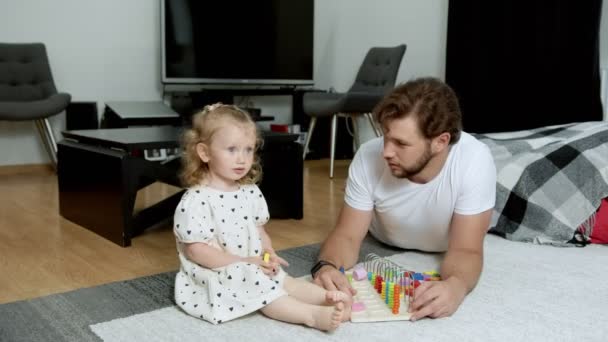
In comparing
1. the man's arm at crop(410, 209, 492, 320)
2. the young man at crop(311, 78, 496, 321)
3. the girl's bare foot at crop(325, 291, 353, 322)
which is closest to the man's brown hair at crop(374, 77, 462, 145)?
A: the young man at crop(311, 78, 496, 321)

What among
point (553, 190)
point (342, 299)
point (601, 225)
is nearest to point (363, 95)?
point (553, 190)

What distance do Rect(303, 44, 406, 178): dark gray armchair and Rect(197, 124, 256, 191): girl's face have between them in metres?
2.25

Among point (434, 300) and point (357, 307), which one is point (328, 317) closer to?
point (357, 307)

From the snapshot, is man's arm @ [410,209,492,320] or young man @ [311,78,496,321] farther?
young man @ [311,78,496,321]

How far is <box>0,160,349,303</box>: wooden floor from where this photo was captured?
1687 mm

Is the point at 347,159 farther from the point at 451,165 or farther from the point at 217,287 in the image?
the point at 217,287

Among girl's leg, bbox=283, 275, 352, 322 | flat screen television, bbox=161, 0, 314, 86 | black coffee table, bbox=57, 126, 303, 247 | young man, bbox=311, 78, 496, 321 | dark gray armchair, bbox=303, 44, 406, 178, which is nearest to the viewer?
girl's leg, bbox=283, 275, 352, 322

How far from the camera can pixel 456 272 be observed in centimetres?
145

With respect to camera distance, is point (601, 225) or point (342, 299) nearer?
point (342, 299)

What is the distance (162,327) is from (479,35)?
10.2ft

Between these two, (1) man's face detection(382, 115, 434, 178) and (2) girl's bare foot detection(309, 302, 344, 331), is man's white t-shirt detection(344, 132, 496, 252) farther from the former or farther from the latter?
(2) girl's bare foot detection(309, 302, 344, 331)

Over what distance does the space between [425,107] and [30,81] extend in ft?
10.3

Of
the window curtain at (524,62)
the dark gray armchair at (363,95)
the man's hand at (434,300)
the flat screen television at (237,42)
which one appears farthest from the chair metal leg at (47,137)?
the man's hand at (434,300)

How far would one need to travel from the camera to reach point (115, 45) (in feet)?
13.9
